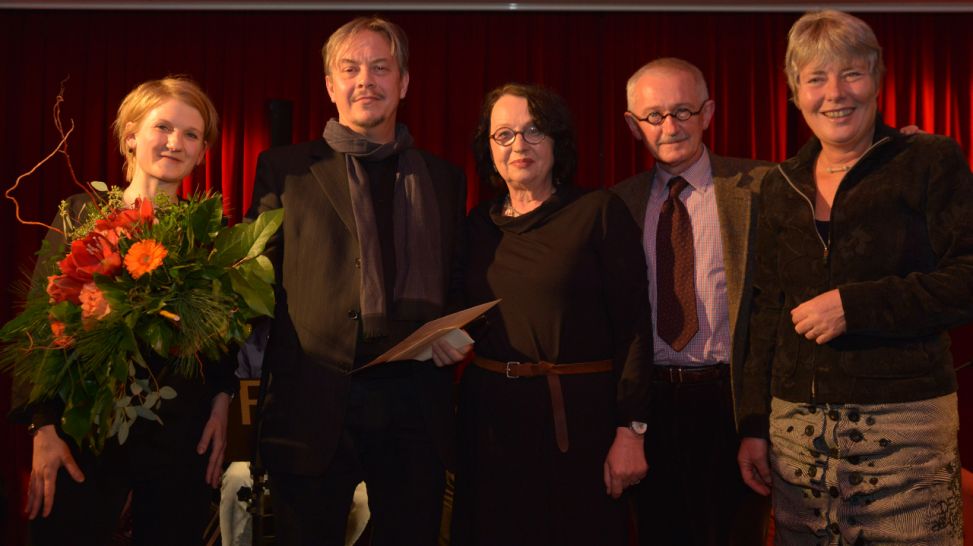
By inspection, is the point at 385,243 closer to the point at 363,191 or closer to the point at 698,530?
the point at 363,191

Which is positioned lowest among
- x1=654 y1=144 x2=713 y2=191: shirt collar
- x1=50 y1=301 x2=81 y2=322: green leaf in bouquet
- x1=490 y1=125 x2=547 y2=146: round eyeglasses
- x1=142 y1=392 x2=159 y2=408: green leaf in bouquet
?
x1=142 y1=392 x2=159 y2=408: green leaf in bouquet

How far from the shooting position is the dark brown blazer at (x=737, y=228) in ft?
7.57

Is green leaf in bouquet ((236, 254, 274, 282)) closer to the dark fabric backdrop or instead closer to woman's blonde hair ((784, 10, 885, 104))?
woman's blonde hair ((784, 10, 885, 104))

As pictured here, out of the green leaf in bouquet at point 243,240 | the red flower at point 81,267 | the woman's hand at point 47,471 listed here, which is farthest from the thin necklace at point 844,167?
the woman's hand at point 47,471

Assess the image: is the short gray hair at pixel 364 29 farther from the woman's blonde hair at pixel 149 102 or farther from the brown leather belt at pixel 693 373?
the brown leather belt at pixel 693 373

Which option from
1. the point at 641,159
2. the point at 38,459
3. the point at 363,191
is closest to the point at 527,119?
the point at 363,191

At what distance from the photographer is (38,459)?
77.1 inches

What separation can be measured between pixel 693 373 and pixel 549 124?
2.89 feet

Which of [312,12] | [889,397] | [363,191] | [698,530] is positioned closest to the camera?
[889,397]

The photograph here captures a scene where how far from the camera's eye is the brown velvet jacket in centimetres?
191

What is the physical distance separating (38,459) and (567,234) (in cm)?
152

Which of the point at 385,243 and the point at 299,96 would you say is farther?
the point at 299,96

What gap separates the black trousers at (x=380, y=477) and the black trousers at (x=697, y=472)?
71cm

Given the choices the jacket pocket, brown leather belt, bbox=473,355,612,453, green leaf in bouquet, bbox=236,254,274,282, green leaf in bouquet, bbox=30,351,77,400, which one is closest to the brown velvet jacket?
the jacket pocket
